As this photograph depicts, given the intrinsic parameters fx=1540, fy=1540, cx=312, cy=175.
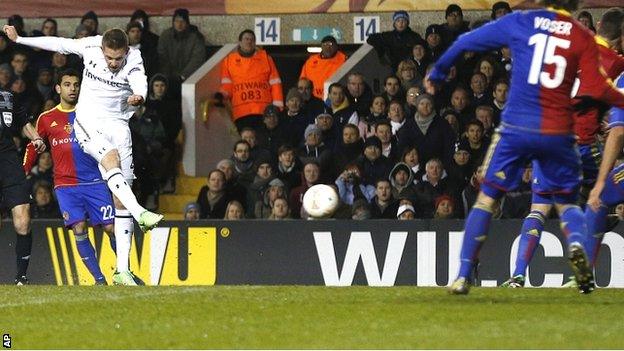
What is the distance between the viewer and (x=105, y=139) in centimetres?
1291

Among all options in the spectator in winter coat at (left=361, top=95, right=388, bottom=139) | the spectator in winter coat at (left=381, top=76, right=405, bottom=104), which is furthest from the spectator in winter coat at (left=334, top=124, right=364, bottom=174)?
the spectator in winter coat at (left=381, top=76, right=405, bottom=104)

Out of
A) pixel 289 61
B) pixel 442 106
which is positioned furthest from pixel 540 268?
pixel 289 61

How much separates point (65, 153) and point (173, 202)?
5.01 metres

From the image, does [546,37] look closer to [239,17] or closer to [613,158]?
[613,158]

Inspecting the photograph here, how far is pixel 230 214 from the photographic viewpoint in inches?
671

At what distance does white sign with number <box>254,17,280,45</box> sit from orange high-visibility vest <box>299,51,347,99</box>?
1424 millimetres

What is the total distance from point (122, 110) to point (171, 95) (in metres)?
6.61

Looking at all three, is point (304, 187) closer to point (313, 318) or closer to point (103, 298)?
point (103, 298)

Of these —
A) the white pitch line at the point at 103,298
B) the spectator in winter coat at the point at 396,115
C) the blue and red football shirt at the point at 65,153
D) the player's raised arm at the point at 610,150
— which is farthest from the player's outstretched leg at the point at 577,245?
the spectator in winter coat at the point at 396,115

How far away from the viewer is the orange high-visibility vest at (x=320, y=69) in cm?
1975

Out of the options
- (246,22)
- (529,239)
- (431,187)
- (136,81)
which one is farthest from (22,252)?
(246,22)

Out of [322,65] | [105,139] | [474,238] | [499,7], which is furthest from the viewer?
[322,65]

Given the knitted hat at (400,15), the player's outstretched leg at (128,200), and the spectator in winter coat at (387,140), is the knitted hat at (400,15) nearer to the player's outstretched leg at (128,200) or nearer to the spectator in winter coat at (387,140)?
the spectator in winter coat at (387,140)

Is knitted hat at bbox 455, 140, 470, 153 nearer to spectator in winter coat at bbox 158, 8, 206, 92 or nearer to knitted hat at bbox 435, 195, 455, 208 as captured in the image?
knitted hat at bbox 435, 195, 455, 208
